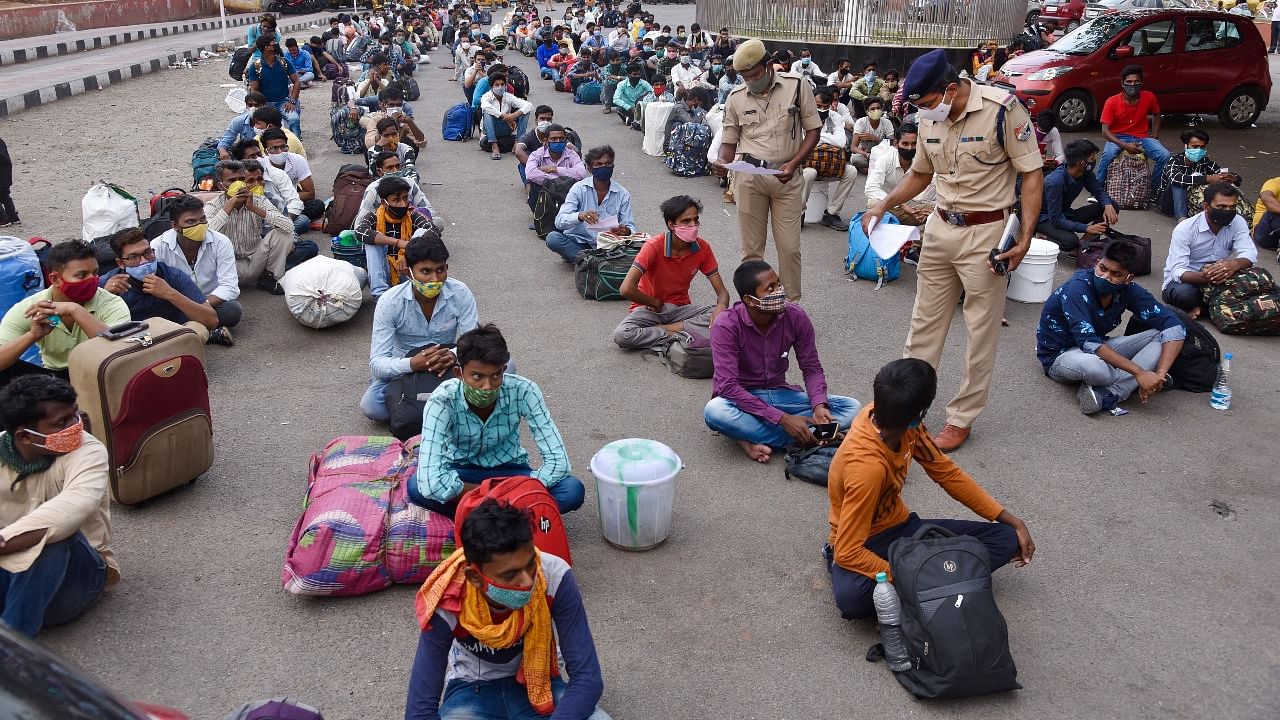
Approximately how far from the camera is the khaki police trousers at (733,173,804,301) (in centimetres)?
727

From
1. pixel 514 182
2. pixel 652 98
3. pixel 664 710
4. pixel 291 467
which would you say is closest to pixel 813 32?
pixel 652 98

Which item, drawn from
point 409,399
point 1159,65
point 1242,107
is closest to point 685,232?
point 409,399

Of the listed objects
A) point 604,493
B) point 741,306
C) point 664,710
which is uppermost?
point 741,306

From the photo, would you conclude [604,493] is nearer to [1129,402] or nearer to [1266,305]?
[1129,402]

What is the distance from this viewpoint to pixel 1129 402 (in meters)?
6.27

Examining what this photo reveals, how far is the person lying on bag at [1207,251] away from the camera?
7.32 m

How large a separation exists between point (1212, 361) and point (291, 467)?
563 centimetres

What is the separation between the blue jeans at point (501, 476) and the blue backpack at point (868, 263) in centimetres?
481

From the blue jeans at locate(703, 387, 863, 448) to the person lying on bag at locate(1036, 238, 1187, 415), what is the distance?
5.37 ft

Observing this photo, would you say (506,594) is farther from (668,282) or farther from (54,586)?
(668,282)

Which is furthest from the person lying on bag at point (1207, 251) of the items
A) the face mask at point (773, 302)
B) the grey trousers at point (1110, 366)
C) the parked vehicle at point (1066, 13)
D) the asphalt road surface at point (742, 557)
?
the parked vehicle at point (1066, 13)

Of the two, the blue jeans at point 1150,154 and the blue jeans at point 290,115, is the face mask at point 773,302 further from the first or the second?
the blue jeans at point 290,115

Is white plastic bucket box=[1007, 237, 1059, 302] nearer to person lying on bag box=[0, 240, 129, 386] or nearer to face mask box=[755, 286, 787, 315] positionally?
face mask box=[755, 286, 787, 315]

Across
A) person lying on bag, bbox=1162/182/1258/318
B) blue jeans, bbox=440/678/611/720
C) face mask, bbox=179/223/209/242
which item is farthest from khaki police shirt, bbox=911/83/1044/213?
face mask, bbox=179/223/209/242
